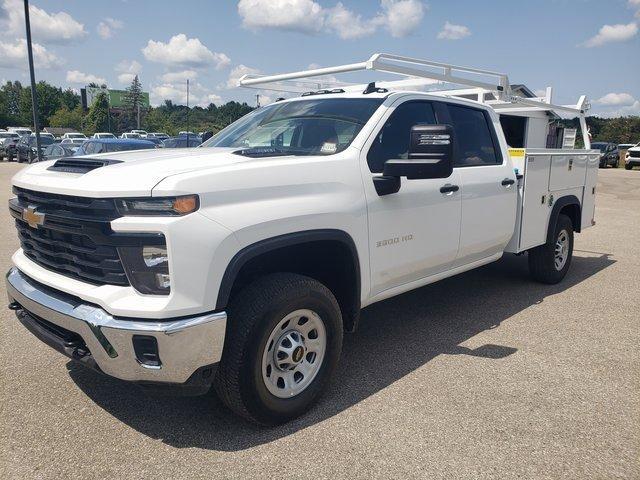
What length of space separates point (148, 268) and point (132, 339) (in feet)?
1.14

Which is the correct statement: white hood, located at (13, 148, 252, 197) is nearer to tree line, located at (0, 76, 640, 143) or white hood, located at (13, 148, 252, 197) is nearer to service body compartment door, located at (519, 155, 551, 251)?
service body compartment door, located at (519, 155, 551, 251)

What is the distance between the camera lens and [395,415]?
3.26m

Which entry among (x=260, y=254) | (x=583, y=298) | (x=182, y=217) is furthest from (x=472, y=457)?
(x=583, y=298)

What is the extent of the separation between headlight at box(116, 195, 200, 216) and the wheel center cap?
110cm

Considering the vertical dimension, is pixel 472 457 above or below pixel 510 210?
below

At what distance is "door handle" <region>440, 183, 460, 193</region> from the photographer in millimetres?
4098

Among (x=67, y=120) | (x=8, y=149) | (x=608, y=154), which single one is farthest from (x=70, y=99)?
(x=608, y=154)

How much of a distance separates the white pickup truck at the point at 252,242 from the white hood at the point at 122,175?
12 millimetres

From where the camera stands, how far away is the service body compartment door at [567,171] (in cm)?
576

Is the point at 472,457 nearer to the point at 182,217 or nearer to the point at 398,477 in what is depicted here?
the point at 398,477

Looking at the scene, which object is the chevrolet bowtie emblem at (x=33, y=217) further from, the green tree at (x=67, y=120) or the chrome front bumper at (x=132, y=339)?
the green tree at (x=67, y=120)

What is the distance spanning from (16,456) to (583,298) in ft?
17.8

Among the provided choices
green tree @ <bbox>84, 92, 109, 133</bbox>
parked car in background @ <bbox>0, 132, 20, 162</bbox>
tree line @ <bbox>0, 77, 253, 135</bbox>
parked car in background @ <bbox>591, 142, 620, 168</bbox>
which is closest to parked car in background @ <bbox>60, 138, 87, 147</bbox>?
parked car in background @ <bbox>0, 132, 20, 162</bbox>

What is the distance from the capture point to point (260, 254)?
2.90m
